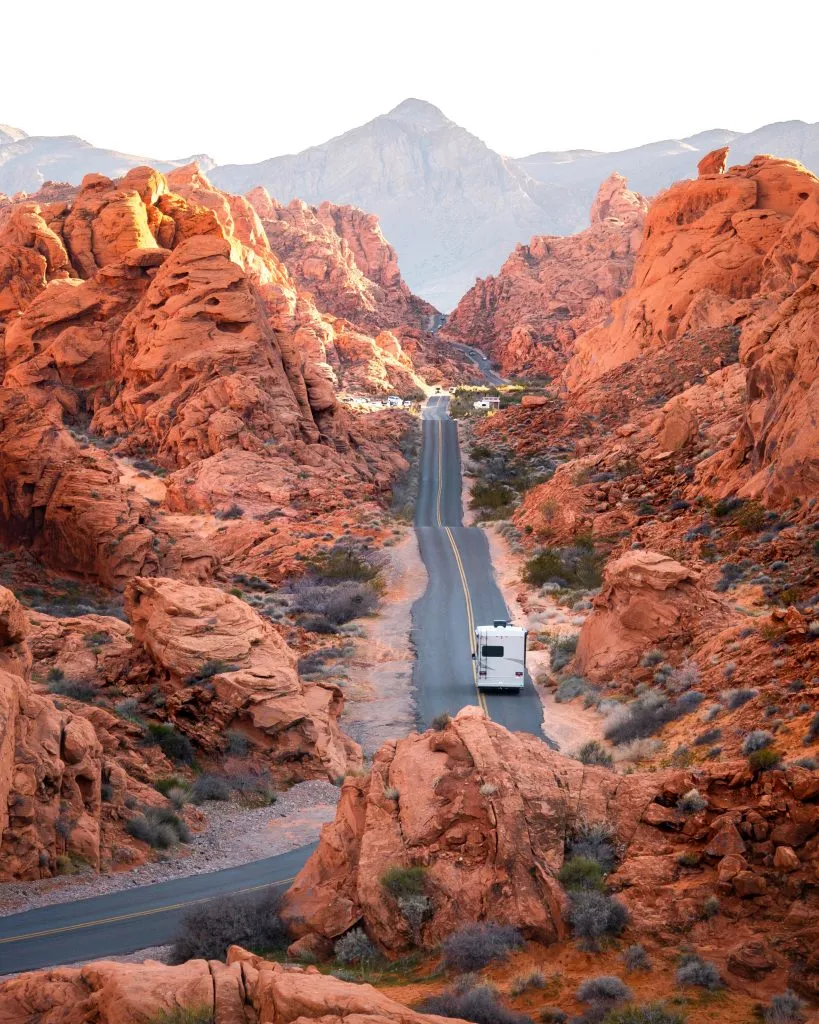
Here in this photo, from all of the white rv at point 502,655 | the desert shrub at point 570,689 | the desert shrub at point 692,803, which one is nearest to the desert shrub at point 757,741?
the desert shrub at point 692,803

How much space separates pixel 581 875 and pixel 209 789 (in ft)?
32.9

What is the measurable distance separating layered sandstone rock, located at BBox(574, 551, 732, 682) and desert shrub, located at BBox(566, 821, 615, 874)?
1311 centimetres

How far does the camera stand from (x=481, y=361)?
129375 millimetres

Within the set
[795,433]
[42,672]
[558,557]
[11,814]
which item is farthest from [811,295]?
[11,814]

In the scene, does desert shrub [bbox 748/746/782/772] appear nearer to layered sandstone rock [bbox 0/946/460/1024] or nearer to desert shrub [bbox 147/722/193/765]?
layered sandstone rock [bbox 0/946/460/1024]

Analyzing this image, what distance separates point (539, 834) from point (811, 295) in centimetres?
2964

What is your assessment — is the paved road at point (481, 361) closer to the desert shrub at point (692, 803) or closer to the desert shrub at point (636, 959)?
the desert shrub at point (692, 803)

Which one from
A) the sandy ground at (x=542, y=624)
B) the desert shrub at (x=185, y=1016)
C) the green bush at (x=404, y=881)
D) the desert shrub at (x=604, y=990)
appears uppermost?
the desert shrub at (x=185, y=1016)

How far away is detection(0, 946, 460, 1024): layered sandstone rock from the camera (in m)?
7.94

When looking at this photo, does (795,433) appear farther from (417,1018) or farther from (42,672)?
(417,1018)

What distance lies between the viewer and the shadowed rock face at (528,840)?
10.3 m

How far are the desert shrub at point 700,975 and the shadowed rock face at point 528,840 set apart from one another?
603 mm

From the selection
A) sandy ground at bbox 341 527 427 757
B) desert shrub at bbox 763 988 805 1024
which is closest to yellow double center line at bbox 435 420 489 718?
sandy ground at bbox 341 527 427 757

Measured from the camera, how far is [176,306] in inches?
2200
